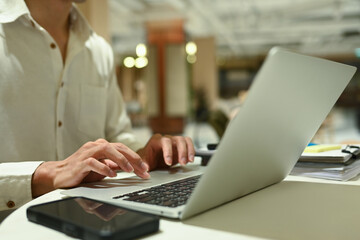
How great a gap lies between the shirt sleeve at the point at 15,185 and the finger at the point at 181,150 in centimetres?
38

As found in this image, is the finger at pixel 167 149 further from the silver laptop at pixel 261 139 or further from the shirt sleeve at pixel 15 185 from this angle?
the shirt sleeve at pixel 15 185

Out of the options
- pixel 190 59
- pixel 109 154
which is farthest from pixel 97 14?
pixel 190 59

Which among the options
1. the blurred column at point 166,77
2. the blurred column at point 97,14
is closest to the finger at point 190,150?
the blurred column at point 97,14

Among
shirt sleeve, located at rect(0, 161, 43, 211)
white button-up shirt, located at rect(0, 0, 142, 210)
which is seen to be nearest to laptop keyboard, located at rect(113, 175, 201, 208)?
shirt sleeve, located at rect(0, 161, 43, 211)

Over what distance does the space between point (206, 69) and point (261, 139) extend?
14.5m

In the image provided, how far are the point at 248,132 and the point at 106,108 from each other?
126cm

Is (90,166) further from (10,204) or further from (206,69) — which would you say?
(206,69)

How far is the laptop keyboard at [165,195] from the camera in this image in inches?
24.0

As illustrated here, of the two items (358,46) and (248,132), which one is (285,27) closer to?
(358,46)

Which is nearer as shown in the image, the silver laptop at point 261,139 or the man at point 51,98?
the silver laptop at point 261,139

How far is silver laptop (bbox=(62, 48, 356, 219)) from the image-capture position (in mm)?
511

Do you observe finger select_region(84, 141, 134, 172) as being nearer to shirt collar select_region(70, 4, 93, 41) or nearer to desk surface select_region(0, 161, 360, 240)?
desk surface select_region(0, 161, 360, 240)

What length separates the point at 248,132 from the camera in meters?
0.56

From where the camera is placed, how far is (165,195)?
657 millimetres
